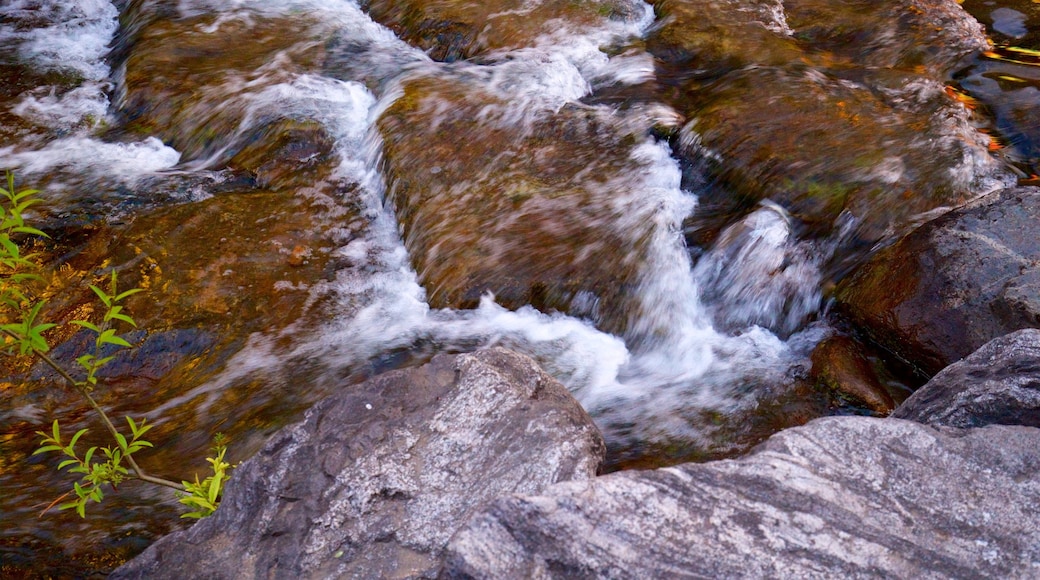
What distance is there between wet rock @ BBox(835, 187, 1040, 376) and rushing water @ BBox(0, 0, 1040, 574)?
37 cm

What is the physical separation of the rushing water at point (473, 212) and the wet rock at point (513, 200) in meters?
0.02

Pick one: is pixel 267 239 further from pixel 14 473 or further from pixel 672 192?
pixel 672 192

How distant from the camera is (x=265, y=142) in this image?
6.33 meters

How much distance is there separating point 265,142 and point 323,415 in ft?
13.1

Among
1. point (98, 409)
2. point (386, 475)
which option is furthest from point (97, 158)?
point (386, 475)

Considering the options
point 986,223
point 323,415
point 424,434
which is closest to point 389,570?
point 424,434

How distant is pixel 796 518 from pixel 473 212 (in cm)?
363

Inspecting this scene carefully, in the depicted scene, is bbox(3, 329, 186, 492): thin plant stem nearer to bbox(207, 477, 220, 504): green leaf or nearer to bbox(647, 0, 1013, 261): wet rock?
bbox(207, 477, 220, 504): green leaf

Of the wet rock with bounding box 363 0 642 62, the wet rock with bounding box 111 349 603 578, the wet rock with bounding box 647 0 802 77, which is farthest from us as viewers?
the wet rock with bounding box 363 0 642 62

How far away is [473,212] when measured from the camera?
5477 mm

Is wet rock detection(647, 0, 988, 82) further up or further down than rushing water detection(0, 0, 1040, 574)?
further up

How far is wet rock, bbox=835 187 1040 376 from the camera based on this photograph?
388 centimetres

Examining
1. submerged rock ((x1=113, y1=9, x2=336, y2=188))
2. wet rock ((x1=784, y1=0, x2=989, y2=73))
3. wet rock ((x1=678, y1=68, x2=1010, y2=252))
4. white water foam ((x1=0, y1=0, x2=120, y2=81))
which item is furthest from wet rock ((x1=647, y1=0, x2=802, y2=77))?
white water foam ((x1=0, y1=0, x2=120, y2=81))

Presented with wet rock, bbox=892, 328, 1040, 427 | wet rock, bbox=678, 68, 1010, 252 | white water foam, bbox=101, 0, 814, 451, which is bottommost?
white water foam, bbox=101, 0, 814, 451
